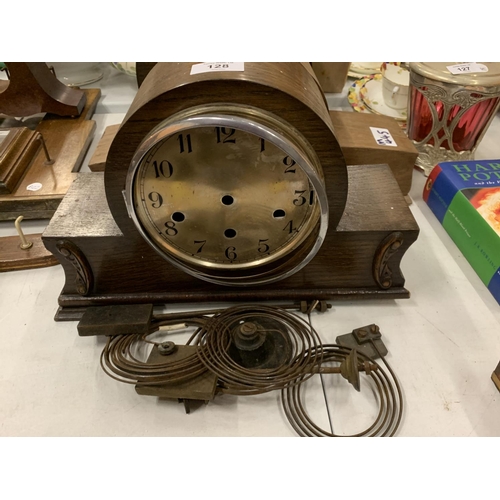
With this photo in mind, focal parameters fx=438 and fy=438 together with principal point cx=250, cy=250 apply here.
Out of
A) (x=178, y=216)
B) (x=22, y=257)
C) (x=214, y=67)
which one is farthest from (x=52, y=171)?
(x=214, y=67)

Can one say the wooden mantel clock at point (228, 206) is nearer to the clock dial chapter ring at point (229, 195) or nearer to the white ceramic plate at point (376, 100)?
the clock dial chapter ring at point (229, 195)

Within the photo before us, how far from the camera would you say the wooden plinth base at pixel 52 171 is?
1.43 meters

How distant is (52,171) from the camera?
1533 mm

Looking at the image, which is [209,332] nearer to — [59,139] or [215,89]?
[215,89]

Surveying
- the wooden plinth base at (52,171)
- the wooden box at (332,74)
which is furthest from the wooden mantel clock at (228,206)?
the wooden box at (332,74)

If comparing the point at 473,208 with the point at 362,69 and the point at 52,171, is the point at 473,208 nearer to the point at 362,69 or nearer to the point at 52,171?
the point at 362,69

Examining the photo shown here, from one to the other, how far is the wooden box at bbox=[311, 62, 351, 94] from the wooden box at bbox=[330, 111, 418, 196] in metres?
0.54

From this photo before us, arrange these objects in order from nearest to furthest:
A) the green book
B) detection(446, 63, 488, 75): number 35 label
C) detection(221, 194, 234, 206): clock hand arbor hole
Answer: detection(221, 194, 234, 206): clock hand arbor hole, the green book, detection(446, 63, 488, 75): number 35 label

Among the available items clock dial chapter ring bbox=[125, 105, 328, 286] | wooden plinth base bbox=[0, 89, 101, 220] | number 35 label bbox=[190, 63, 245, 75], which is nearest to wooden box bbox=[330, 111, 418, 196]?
clock dial chapter ring bbox=[125, 105, 328, 286]

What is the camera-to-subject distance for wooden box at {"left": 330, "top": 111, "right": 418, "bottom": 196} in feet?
4.68

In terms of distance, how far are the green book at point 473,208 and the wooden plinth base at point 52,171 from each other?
121 cm

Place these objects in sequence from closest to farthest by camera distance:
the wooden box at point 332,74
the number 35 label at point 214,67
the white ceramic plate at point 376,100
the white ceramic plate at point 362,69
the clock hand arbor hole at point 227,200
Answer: the number 35 label at point 214,67
the clock hand arbor hole at point 227,200
the white ceramic plate at point 376,100
the wooden box at point 332,74
the white ceramic plate at point 362,69

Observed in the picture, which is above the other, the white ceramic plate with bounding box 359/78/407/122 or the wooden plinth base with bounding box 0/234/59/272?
the white ceramic plate with bounding box 359/78/407/122

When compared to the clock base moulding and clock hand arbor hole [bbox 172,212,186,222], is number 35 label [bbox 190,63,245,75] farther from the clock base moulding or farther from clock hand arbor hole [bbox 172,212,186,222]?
the clock base moulding
